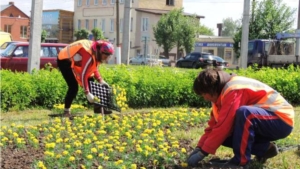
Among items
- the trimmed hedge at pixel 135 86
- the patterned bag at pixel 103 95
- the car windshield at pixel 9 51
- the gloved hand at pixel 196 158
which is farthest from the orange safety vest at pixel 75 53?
the car windshield at pixel 9 51

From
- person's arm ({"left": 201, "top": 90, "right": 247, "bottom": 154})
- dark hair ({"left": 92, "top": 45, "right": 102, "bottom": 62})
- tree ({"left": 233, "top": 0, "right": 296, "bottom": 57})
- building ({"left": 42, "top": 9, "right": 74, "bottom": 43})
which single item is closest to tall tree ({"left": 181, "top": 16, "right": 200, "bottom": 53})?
tree ({"left": 233, "top": 0, "right": 296, "bottom": 57})

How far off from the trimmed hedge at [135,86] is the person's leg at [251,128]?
16.5 feet

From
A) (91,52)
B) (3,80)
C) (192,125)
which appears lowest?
(192,125)

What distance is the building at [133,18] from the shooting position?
60.4 m

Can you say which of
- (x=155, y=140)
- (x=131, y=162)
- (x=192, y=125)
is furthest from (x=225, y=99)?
(x=192, y=125)

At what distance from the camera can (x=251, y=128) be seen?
399cm

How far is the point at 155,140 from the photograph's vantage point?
5328 millimetres

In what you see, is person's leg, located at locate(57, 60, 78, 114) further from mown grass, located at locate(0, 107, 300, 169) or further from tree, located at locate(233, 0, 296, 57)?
tree, located at locate(233, 0, 296, 57)

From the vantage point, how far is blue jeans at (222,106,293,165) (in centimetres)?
396

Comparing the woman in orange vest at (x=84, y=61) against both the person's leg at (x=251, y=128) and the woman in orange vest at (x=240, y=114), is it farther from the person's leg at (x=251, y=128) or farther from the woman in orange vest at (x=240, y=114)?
the person's leg at (x=251, y=128)

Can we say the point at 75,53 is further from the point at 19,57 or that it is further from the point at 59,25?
the point at 59,25

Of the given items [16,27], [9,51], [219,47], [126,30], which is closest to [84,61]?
[9,51]

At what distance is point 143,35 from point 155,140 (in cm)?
5637

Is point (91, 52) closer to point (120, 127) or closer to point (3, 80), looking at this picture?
point (120, 127)
